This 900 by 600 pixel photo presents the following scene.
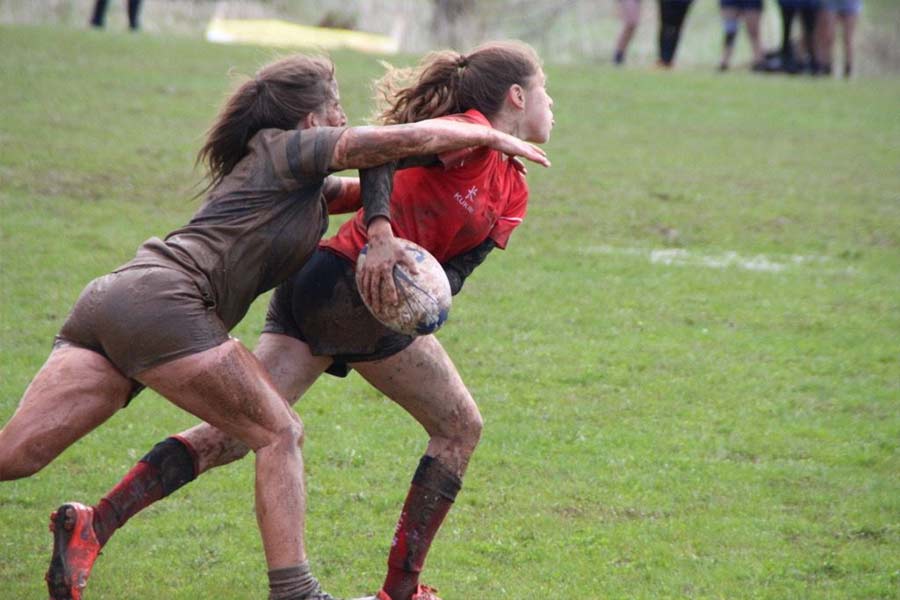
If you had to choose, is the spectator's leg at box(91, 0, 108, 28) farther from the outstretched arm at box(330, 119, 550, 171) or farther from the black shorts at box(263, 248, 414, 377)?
the outstretched arm at box(330, 119, 550, 171)

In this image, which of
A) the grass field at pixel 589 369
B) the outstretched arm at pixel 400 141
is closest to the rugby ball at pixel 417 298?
the outstretched arm at pixel 400 141

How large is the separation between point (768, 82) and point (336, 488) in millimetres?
13635

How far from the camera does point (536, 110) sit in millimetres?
5020

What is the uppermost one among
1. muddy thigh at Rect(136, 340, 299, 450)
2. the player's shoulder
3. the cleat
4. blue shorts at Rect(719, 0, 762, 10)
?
the player's shoulder

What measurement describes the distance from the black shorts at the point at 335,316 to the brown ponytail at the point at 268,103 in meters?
0.49

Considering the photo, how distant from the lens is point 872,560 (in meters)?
5.59

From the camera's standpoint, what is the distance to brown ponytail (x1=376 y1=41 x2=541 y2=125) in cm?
495

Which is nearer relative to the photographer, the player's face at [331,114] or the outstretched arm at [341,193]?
the player's face at [331,114]

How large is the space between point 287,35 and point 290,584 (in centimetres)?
1637

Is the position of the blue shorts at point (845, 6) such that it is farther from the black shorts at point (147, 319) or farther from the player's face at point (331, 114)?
the black shorts at point (147, 319)

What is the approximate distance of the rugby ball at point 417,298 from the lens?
457 centimetres

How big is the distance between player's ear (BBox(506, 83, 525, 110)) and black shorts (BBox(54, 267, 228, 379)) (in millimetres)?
1272

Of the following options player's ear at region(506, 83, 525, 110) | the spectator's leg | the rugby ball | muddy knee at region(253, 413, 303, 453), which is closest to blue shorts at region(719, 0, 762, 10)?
the spectator's leg

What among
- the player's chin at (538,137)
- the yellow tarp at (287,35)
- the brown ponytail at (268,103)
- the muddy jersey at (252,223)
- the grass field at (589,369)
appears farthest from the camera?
the yellow tarp at (287,35)
